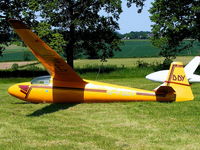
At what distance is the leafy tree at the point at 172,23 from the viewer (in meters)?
34.7

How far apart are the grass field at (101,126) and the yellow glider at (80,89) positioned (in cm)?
32

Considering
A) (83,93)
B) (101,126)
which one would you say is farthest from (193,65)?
(101,126)

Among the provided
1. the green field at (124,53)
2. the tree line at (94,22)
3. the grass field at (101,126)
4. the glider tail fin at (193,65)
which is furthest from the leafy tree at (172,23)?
the grass field at (101,126)

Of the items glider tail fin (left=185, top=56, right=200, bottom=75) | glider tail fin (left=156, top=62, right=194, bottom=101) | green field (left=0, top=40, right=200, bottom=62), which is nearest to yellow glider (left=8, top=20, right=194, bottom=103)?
glider tail fin (left=156, top=62, right=194, bottom=101)

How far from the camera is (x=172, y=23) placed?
35.1 m

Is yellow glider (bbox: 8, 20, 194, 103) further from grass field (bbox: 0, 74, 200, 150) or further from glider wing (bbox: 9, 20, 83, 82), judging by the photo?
grass field (bbox: 0, 74, 200, 150)

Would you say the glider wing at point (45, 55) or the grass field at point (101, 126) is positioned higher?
the glider wing at point (45, 55)

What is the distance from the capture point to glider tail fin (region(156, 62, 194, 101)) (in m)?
13.9

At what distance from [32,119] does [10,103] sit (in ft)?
14.8

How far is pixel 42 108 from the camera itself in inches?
570

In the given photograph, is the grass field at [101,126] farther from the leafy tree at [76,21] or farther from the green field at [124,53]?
the green field at [124,53]

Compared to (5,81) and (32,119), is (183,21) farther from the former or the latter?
(32,119)

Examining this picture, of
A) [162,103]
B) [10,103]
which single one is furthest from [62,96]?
[162,103]

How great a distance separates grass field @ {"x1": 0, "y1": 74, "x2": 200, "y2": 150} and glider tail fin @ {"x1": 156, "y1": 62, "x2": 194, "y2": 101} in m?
0.34
